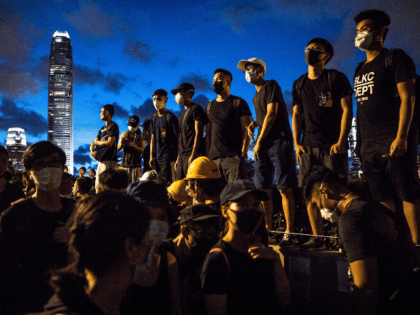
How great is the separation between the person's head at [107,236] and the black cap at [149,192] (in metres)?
1.32

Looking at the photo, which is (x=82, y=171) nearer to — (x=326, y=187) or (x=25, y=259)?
(x=25, y=259)

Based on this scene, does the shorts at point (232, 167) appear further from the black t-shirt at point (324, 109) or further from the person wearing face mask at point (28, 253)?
the person wearing face mask at point (28, 253)

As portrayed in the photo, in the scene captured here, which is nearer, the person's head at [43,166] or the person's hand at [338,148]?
the person's head at [43,166]

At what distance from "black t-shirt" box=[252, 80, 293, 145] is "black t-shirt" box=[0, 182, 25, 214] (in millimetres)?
3681

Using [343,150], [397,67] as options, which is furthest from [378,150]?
[397,67]

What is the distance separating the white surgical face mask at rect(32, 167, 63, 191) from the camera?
3506 millimetres

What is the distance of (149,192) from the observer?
10.9 ft

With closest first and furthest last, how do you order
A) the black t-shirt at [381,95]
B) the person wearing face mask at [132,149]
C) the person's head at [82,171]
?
the black t-shirt at [381,95] < the person wearing face mask at [132,149] < the person's head at [82,171]

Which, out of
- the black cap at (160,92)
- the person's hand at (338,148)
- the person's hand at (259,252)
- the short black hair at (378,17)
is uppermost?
the black cap at (160,92)

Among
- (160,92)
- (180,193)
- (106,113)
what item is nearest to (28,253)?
(180,193)

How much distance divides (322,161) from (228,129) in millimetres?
2157

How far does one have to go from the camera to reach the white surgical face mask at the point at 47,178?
11.5ft

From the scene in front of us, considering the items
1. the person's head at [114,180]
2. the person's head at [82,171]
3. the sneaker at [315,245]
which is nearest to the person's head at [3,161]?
the person's head at [114,180]

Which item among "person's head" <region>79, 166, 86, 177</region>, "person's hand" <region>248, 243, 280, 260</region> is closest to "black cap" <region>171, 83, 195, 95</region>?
"person's hand" <region>248, 243, 280, 260</region>
